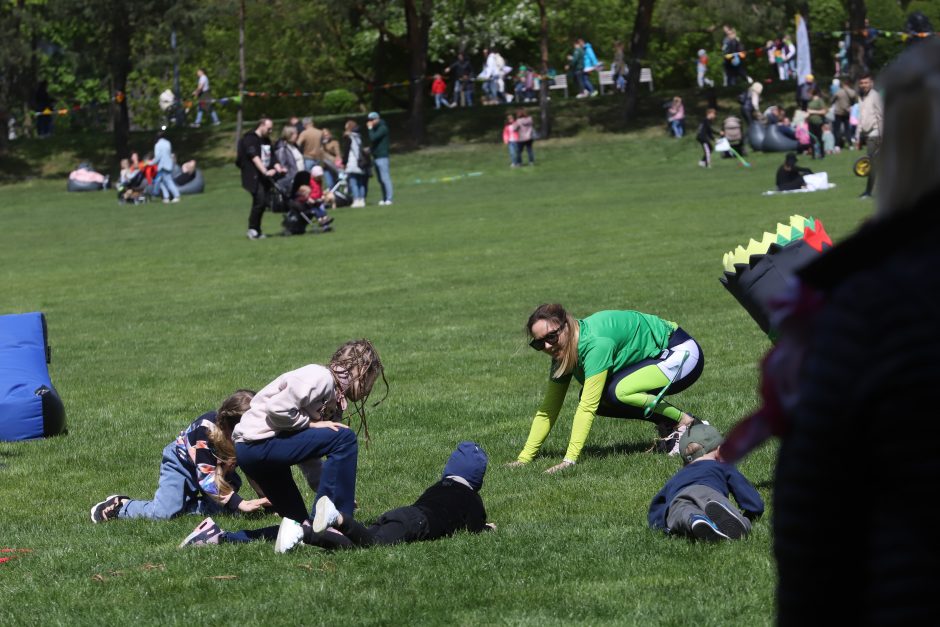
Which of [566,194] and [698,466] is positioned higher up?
[698,466]

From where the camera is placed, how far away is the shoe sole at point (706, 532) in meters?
6.64

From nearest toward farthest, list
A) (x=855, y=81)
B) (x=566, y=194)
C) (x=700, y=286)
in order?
(x=700, y=286), (x=566, y=194), (x=855, y=81)

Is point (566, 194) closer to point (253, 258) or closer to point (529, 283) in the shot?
point (253, 258)

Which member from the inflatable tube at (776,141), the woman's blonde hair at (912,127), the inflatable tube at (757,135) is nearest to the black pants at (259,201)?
the inflatable tube at (776,141)

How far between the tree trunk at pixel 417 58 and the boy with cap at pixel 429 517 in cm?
4171

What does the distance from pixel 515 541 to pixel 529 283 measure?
40.3ft

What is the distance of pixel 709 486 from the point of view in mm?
7055

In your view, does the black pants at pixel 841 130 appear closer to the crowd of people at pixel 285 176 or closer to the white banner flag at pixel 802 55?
the white banner flag at pixel 802 55

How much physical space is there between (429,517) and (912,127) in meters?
5.52

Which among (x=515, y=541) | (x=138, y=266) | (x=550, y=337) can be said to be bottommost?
(x=138, y=266)

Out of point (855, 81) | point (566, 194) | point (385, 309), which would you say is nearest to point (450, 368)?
point (385, 309)

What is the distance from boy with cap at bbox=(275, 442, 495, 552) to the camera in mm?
6820

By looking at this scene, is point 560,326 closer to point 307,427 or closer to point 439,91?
point 307,427

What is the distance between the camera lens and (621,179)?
36594 millimetres
